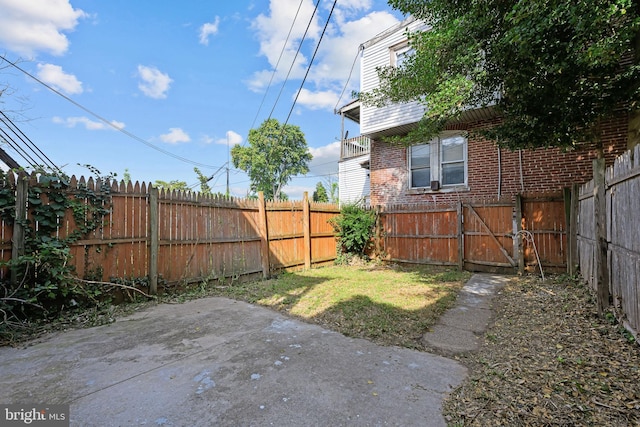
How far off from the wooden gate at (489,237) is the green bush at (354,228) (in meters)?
2.76

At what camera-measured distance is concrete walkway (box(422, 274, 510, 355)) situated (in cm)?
317

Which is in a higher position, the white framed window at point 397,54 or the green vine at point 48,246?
the white framed window at point 397,54

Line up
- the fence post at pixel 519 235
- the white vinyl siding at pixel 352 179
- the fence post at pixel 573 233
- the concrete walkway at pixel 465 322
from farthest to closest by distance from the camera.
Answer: the white vinyl siding at pixel 352 179 < the fence post at pixel 519 235 < the fence post at pixel 573 233 < the concrete walkway at pixel 465 322

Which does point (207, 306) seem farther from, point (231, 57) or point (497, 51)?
point (231, 57)

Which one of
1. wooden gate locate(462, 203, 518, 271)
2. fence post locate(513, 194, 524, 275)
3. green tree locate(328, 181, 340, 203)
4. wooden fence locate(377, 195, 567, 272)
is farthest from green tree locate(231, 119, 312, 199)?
fence post locate(513, 194, 524, 275)

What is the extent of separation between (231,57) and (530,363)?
11.0 meters

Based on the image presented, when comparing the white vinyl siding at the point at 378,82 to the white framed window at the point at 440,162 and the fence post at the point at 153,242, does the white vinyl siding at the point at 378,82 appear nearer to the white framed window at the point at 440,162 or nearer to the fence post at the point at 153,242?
the white framed window at the point at 440,162

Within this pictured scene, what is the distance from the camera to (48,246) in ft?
12.5

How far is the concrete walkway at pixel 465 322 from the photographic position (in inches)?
125

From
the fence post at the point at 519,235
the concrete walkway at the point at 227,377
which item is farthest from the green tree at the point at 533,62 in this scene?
the concrete walkway at the point at 227,377

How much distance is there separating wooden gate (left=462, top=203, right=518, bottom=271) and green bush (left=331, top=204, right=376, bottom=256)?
276 cm

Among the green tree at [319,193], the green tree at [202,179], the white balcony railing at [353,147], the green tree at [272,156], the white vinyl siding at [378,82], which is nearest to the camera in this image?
the white vinyl siding at [378,82]

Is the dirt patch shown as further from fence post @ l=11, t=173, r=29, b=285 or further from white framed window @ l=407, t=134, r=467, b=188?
white framed window @ l=407, t=134, r=467, b=188
